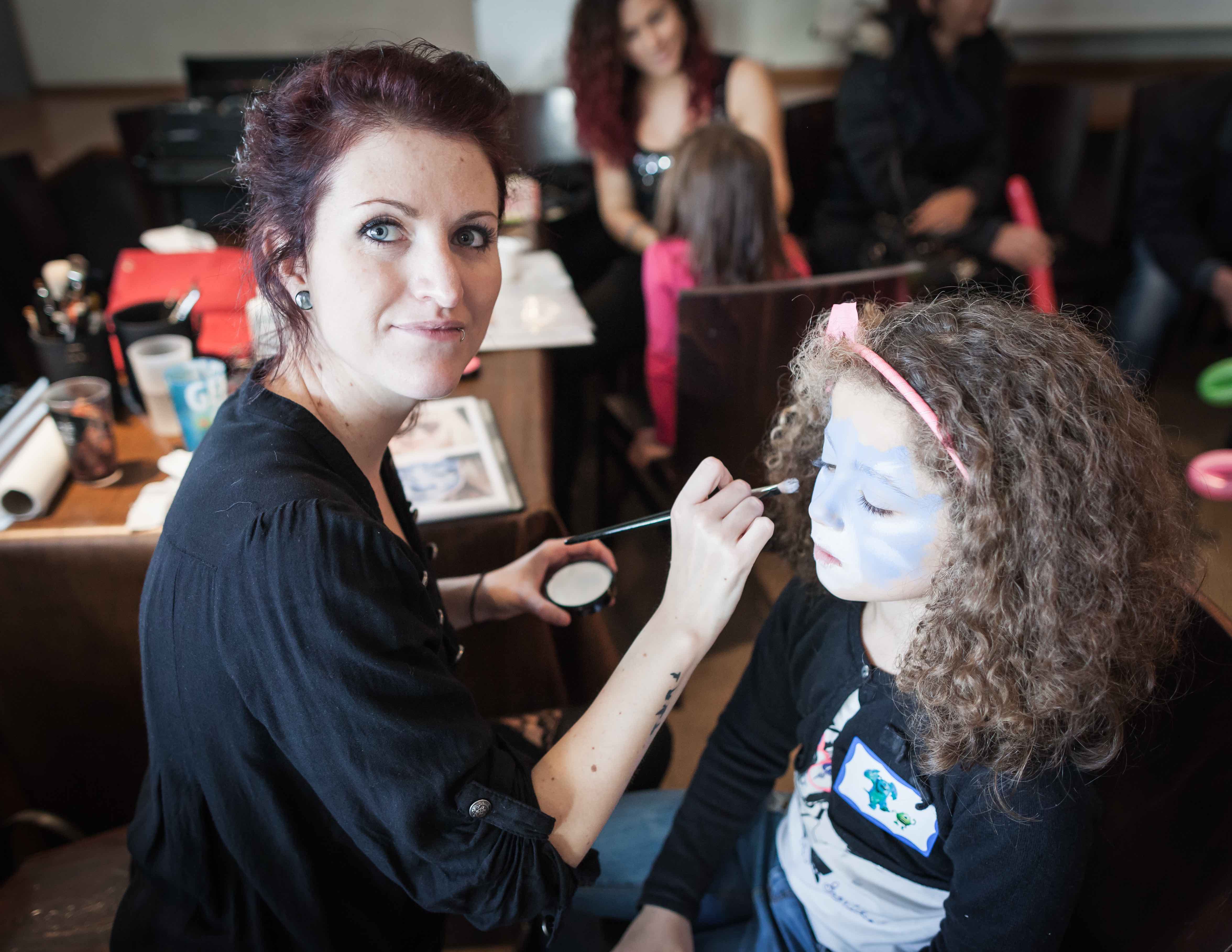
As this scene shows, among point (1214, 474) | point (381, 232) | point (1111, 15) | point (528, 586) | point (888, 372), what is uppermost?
point (1111, 15)

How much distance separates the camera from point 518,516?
1.10 metres

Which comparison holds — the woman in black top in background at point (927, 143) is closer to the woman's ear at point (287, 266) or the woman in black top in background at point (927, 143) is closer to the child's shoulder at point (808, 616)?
the child's shoulder at point (808, 616)

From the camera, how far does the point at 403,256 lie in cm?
67

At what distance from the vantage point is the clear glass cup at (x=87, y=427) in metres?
1.09

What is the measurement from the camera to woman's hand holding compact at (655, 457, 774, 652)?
2.23ft

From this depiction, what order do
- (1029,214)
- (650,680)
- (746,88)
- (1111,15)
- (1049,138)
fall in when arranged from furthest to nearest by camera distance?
(1111,15) → (1049,138) → (746,88) → (1029,214) → (650,680)

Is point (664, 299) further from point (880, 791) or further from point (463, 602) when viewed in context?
point (880, 791)

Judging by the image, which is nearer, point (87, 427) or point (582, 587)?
point (582, 587)

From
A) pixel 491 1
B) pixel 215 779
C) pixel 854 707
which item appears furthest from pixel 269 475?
pixel 491 1

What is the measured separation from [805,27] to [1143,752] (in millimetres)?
3610

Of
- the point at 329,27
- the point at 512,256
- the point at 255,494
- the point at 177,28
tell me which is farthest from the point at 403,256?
the point at 177,28

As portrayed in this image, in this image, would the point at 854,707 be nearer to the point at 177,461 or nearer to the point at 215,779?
the point at 215,779

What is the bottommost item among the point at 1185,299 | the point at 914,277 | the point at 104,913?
the point at 104,913

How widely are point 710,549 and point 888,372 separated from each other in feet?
0.65
